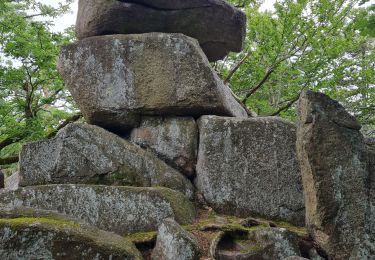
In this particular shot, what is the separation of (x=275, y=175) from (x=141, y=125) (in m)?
3.49

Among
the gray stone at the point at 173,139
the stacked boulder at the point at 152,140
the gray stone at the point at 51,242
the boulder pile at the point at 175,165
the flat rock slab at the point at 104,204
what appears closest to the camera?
the gray stone at the point at 51,242

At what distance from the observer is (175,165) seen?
29.9ft

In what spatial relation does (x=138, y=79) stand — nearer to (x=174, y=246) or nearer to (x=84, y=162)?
(x=84, y=162)

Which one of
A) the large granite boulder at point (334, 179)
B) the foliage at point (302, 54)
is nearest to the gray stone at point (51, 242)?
the large granite boulder at point (334, 179)

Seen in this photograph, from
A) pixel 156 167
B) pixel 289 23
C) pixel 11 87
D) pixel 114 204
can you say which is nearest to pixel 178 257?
pixel 114 204

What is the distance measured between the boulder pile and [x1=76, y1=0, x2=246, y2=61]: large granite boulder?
1.2 inches

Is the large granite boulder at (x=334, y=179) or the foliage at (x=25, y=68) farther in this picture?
the foliage at (x=25, y=68)

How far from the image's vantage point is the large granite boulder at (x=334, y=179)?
612 centimetres

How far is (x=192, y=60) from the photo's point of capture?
364 inches

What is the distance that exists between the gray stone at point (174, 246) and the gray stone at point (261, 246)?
2.23 ft

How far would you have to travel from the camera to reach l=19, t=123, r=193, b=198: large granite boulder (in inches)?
309

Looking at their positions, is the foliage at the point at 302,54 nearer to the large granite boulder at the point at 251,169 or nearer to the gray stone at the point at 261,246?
the large granite boulder at the point at 251,169

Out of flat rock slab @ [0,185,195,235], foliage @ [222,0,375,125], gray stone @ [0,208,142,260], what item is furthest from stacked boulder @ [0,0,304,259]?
foliage @ [222,0,375,125]

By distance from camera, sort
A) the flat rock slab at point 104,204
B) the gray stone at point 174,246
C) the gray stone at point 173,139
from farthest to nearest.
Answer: the gray stone at point 173,139
the flat rock slab at point 104,204
the gray stone at point 174,246
